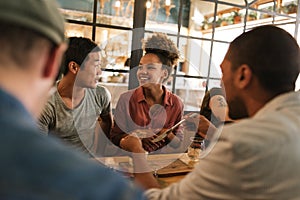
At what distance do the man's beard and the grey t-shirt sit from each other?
888 mm

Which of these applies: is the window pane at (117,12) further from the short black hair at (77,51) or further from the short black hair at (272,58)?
the short black hair at (272,58)

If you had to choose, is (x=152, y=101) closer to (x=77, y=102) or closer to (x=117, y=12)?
(x=77, y=102)

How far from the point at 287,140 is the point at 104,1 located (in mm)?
1985

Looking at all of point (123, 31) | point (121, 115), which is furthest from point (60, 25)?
point (123, 31)

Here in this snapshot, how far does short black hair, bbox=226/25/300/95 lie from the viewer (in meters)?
0.86

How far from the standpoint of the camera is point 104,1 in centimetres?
232

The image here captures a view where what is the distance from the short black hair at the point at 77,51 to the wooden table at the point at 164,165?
57 centimetres

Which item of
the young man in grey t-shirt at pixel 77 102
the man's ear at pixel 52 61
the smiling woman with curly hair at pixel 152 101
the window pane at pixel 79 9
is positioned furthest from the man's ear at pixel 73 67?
the man's ear at pixel 52 61

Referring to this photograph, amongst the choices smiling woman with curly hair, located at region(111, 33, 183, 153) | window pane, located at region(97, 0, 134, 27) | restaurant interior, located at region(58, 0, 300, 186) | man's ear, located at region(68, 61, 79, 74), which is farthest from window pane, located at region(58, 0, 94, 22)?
man's ear, located at region(68, 61, 79, 74)

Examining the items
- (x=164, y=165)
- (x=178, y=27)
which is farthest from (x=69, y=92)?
(x=178, y=27)

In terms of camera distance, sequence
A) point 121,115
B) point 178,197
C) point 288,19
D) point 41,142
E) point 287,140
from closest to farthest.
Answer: point 41,142, point 287,140, point 178,197, point 121,115, point 288,19

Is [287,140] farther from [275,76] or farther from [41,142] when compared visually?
[41,142]

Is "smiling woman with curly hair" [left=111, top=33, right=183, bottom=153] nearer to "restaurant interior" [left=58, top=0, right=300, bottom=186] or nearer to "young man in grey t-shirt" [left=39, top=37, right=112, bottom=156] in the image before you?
"young man in grey t-shirt" [left=39, top=37, right=112, bottom=156]

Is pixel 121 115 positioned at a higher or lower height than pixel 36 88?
lower
